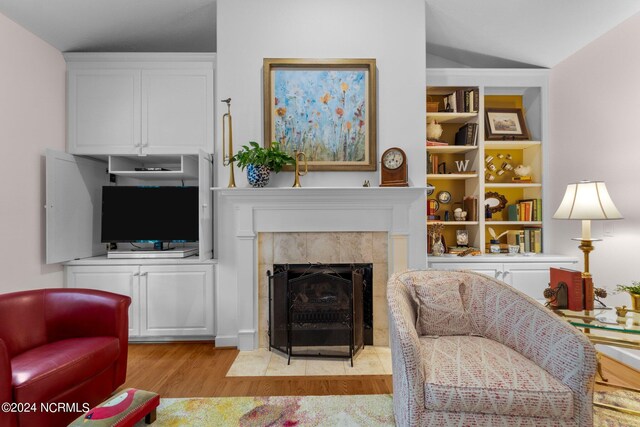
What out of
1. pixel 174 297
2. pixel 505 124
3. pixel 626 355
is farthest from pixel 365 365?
pixel 505 124

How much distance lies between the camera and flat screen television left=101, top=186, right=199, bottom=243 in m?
3.29

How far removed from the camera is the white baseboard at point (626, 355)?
257cm

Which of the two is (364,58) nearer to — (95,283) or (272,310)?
(272,310)

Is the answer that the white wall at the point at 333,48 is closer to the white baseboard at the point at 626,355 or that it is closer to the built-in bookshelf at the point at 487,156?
the built-in bookshelf at the point at 487,156

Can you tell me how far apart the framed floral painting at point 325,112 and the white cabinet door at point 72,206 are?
1.77 metres

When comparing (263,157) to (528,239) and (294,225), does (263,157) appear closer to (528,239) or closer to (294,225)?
(294,225)

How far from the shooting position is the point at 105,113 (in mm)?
3195

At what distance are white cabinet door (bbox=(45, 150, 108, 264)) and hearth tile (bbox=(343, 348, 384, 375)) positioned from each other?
101 inches

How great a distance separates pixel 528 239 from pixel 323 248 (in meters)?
2.16

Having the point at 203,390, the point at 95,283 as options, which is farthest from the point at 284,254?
the point at 95,283

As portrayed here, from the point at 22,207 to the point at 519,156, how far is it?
185 inches

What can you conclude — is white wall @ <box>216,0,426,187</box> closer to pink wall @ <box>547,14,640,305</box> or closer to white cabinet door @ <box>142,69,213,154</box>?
white cabinet door @ <box>142,69,213,154</box>

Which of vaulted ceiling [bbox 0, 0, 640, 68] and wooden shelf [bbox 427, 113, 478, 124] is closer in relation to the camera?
vaulted ceiling [bbox 0, 0, 640, 68]

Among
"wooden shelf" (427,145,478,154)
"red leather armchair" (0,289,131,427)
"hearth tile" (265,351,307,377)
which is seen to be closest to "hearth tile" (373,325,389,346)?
"hearth tile" (265,351,307,377)
